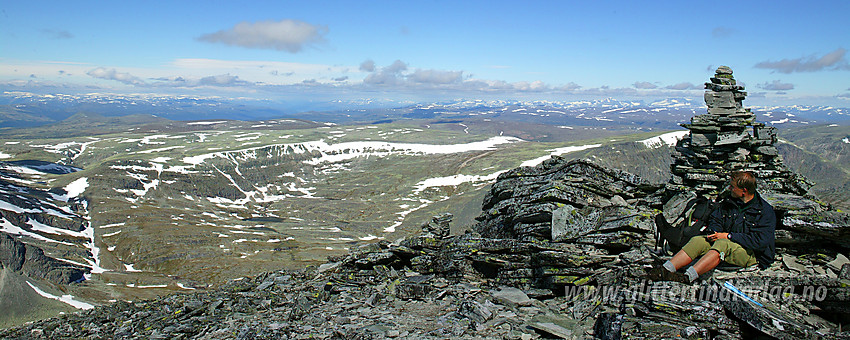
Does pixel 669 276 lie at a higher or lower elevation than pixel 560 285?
higher

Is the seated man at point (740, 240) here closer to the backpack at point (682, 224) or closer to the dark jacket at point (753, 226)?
the dark jacket at point (753, 226)

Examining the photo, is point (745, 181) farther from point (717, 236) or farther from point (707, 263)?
point (707, 263)

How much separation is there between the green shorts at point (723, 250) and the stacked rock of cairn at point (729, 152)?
39.7 feet

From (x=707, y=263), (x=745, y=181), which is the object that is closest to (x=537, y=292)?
(x=707, y=263)

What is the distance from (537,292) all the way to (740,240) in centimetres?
689

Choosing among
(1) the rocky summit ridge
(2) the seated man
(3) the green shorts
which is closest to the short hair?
(2) the seated man

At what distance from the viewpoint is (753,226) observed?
39.2ft

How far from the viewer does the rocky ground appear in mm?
10961

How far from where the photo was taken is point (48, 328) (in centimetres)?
2675

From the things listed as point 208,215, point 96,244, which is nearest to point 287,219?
point 208,215

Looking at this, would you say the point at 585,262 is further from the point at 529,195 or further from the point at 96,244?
the point at 96,244

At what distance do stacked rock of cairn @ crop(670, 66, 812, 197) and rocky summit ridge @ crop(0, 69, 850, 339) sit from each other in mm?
114

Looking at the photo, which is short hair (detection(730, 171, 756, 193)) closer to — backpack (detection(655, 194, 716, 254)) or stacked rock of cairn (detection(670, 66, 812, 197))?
backpack (detection(655, 194, 716, 254))

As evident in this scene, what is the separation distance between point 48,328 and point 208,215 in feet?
465
